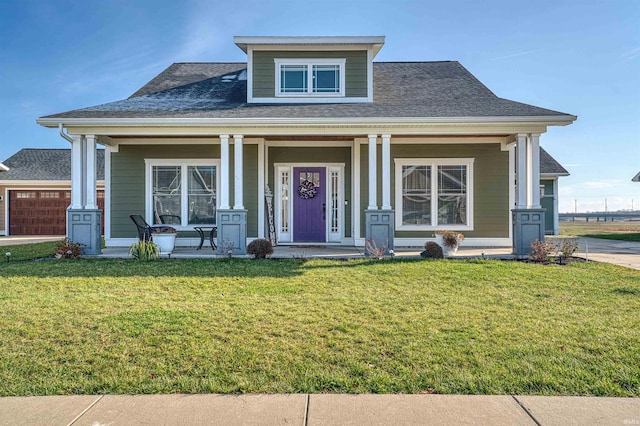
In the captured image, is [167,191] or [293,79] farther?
[167,191]

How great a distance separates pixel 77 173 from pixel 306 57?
6.53 m

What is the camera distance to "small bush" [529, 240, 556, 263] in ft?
25.8

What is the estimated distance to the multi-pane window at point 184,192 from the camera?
11.0 m

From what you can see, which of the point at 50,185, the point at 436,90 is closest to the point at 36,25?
the point at 50,185

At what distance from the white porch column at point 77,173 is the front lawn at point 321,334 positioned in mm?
2913

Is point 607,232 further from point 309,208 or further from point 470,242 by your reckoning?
point 309,208

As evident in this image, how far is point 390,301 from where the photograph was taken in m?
4.84

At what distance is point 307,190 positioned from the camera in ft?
36.8

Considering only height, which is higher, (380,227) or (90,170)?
(90,170)

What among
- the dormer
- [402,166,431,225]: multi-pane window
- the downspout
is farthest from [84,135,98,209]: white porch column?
[402,166,431,225]: multi-pane window

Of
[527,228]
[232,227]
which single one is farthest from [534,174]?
[232,227]

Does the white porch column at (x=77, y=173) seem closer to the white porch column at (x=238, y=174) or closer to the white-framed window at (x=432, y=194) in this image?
the white porch column at (x=238, y=174)

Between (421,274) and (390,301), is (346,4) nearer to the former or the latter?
(421,274)

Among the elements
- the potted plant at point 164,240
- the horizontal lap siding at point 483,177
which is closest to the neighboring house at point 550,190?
the horizontal lap siding at point 483,177
